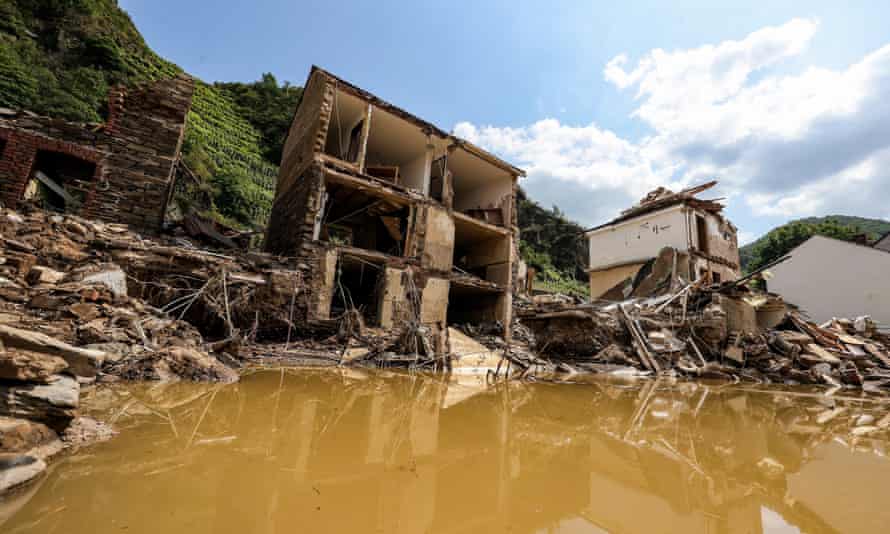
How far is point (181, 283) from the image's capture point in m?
7.47

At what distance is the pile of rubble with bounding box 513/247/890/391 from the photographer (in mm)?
9070

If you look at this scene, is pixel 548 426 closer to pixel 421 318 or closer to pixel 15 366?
pixel 15 366

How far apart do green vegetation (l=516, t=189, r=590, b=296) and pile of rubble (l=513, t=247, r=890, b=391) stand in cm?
2323

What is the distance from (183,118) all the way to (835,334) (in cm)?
2025

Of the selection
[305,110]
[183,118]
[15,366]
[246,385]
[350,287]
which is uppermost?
[305,110]

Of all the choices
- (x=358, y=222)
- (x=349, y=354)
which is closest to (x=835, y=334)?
(x=349, y=354)

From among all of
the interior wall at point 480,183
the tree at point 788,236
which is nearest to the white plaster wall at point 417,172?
the interior wall at point 480,183

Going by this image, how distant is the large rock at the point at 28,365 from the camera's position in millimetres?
1969

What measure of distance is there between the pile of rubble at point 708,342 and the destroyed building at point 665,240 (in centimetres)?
447

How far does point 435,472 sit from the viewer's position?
7.00ft

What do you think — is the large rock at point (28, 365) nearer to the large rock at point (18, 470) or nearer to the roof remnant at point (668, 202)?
the large rock at point (18, 470)

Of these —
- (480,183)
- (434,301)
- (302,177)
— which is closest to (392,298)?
(434,301)

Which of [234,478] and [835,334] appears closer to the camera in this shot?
[234,478]

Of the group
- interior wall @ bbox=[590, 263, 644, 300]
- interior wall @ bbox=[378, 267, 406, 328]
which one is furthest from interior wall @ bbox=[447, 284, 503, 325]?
→ interior wall @ bbox=[590, 263, 644, 300]
